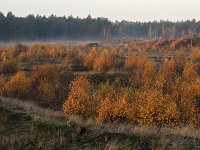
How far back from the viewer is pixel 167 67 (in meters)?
53.2

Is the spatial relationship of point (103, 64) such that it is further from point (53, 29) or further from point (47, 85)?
point (53, 29)

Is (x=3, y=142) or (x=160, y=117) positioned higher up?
(x=3, y=142)

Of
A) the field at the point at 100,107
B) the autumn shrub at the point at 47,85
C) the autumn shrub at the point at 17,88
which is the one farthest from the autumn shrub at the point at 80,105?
the autumn shrub at the point at 17,88

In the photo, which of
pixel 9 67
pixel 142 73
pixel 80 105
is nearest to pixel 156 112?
pixel 80 105

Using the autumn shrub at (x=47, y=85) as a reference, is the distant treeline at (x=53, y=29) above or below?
above

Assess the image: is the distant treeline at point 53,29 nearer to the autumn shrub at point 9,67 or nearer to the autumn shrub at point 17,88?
the autumn shrub at point 9,67

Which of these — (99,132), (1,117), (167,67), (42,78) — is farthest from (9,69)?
(99,132)

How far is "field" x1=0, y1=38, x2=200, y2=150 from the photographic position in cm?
1534

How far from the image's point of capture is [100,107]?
32031 mm

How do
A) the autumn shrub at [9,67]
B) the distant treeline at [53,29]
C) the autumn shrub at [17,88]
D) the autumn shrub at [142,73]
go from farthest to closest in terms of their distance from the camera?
1. the distant treeline at [53,29]
2. the autumn shrub at [9,67]
3. the autumn shrub at [142,73]
4. the autumn shrub at [17,88]

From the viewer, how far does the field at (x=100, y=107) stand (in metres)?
15.3

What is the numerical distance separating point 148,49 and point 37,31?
67955mm

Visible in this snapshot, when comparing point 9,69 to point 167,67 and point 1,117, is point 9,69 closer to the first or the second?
point 167,67

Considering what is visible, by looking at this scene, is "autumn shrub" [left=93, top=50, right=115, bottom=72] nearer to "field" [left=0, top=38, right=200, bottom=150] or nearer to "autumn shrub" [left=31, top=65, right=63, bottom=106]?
"field" [left=0, top=38, right=200, bottom=150]
